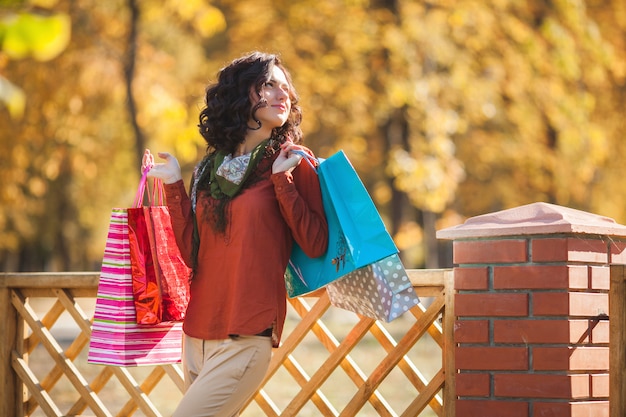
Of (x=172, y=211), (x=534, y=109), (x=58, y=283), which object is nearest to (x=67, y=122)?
(x=534, y=109)

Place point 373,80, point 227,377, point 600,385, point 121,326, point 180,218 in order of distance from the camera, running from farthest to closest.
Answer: point 373,80 < point 121,326 < point 600,385 < point 180,218 < point 227,377

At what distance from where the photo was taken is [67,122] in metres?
13.9

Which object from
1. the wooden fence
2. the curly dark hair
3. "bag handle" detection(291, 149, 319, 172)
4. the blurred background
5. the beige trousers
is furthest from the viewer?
the blurred background

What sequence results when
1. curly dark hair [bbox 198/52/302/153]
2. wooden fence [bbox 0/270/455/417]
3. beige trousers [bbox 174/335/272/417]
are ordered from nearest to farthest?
beige trousers [bbox 174/335/272/417], curly dark hair [bbox 198/52/302/153], wooden fence [bbox 0/270/455/417]

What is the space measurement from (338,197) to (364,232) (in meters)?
0.16

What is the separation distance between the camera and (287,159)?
127 inches

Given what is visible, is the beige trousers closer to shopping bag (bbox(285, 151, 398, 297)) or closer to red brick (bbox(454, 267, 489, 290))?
shopping bag (bbox(285, 151, 398, 297))

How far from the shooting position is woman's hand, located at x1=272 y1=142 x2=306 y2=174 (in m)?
3.20

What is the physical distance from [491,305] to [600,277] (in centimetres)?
42

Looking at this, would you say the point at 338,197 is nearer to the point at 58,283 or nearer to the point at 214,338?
the point at 214,338

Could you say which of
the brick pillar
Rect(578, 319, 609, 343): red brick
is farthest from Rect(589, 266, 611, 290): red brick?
Rect(578, 319, 609, 343): red brick

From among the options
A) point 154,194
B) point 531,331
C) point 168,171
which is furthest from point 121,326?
point 531,331

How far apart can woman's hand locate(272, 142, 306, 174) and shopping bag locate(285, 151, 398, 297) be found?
0.15 metres

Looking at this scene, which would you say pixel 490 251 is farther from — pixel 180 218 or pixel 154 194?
pixel 154 194
